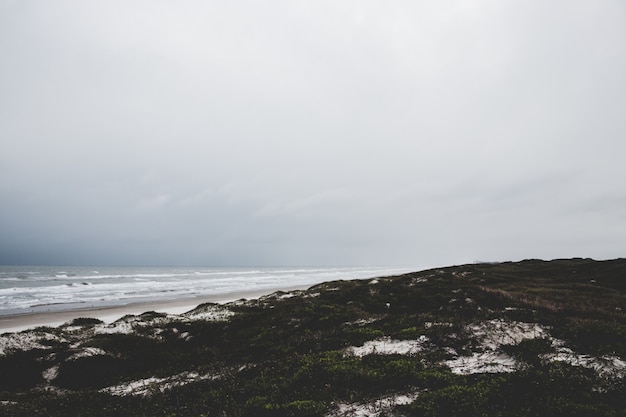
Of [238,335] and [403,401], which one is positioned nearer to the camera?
[403,401]

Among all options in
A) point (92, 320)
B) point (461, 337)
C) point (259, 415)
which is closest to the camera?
point (259, 415)

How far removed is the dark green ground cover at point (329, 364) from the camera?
10.9m

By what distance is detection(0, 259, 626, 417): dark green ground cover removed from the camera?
35.9 feet

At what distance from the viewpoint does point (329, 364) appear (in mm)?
14609

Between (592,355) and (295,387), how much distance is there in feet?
37.8

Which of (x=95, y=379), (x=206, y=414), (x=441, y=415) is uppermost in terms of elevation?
(x=441, y=415)

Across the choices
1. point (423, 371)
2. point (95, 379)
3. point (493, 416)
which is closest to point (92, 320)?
point (95, 379)

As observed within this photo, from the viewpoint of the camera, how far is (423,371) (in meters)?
13.2

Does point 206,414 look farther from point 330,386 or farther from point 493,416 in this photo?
point 493,416

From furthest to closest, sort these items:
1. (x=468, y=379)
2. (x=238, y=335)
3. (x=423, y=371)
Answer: (x=238, y=335), (x=423, y=371), (x=468, y=379)

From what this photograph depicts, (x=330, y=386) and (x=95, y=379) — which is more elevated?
(x=330, y=386)

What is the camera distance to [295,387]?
13.0m

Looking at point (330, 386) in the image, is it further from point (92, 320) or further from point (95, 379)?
point (92, 320)

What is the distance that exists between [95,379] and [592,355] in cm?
2448
